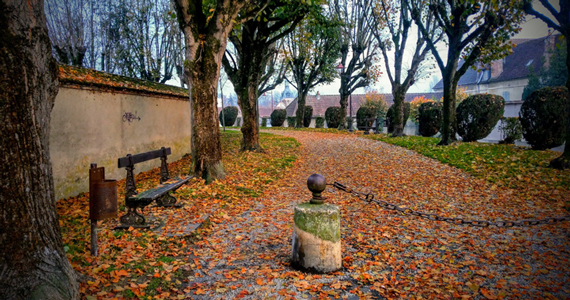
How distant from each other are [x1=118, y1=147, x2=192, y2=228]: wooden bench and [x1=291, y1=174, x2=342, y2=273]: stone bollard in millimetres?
2378

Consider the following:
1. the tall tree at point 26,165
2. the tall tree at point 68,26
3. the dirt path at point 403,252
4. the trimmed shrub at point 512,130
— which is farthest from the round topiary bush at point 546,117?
the tall tree at point 68,26

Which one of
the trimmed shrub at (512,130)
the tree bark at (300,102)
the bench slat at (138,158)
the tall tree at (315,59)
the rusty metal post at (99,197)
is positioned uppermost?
the tall tree at (315,59)

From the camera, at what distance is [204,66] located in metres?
7.70

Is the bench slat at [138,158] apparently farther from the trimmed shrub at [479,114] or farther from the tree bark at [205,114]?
the trimmed shrub at [479,114]

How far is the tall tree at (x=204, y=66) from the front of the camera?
7.66 meters

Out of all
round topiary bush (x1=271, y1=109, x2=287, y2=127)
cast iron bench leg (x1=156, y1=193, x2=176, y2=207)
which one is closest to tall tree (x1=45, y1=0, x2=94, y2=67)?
cast iron bench leg (x1=156, y1=193, x2=176, y2=207)

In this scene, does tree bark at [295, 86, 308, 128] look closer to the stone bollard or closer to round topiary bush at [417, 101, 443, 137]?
round topiary bush at [417, 101, 443, 137]

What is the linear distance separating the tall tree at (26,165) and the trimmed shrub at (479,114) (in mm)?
16356

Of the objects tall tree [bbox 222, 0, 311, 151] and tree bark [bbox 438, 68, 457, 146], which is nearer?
tall tree [bbox 222, 0, 311, 151]

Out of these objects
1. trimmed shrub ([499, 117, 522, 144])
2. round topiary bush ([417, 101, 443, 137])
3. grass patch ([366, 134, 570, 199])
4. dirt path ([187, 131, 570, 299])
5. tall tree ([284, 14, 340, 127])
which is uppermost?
tall tree ([284, 14, 340, 127])

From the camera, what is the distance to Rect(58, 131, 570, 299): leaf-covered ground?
11.8ft

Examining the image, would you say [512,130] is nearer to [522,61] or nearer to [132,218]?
[132,218]

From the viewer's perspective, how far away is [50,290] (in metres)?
2.70

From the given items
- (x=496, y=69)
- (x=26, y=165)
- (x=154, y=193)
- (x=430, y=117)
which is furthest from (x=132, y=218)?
(x=496, y=69)
